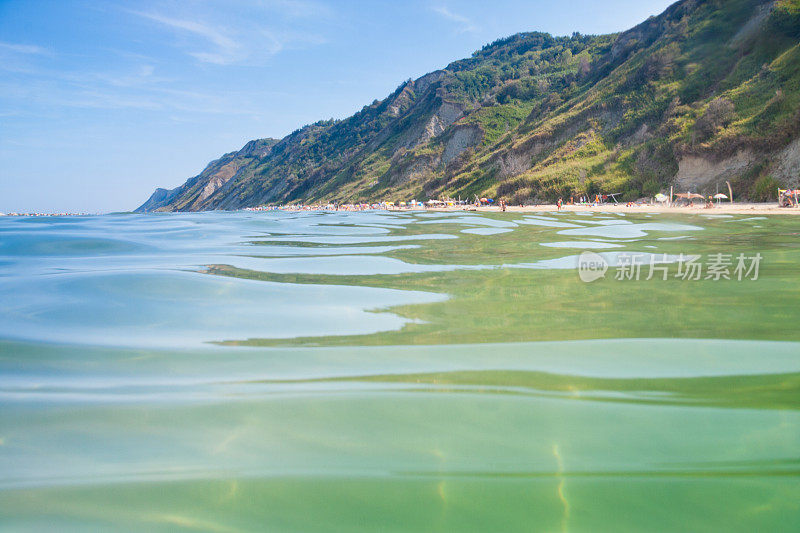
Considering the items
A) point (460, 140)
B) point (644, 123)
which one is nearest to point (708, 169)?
point (644, 123)

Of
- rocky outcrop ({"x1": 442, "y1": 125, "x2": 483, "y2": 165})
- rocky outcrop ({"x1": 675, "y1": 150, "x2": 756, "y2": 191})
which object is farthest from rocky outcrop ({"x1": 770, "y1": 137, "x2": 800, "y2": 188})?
rocky outcrop ({"x1": 442, "y1": 125, "x2": 483, "y2": 165})

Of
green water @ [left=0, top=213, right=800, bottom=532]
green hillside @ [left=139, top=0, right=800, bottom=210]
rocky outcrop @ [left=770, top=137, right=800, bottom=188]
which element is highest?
green hillside @ [left=139, top=0, right=800, bottom=210]

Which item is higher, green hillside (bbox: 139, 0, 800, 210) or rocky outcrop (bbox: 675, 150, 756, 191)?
green hillside (bbox: 139, 0, 800, 210)

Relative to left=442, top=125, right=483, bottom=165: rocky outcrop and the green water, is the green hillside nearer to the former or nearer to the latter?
left=442, top=125, right=483, bottom=165: rocky outcrop

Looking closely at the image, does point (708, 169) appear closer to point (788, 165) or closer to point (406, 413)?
point (788, 165)

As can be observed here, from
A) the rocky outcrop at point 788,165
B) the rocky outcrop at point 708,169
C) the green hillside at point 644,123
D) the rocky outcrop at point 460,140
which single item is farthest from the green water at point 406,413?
the rocky outcrop at point 460,140

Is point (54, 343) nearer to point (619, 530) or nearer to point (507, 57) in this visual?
point (619, 530)

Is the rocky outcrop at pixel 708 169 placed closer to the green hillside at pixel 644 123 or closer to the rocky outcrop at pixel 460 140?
the green hillside at pixel 644 123

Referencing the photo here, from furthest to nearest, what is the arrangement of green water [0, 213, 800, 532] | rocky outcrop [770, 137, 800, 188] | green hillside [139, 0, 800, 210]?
green hillside [139, 0, 800, 210], rocky outcrop [770, 137, 800, 188], green water [0, 213, 800, 532]
